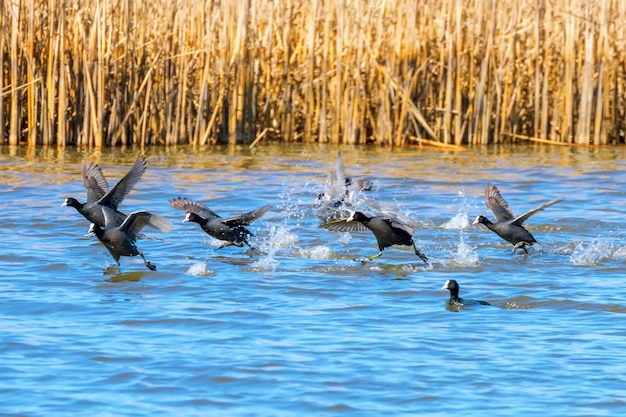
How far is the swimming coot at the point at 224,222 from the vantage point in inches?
331

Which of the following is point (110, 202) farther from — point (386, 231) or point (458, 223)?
point (458, 223)

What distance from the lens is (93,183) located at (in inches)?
357

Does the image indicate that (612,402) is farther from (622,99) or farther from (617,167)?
(622,99)

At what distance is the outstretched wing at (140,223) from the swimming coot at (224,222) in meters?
0.51

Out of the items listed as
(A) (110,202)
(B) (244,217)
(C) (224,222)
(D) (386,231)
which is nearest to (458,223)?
(D) (386,231)

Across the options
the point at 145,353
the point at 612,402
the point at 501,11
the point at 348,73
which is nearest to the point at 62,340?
the point at 145,353

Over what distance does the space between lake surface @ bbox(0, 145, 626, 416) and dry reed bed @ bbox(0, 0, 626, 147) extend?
9.07 feet

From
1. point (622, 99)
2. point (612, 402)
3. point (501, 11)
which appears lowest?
point (612, 402)

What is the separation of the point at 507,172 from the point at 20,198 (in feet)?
18.8

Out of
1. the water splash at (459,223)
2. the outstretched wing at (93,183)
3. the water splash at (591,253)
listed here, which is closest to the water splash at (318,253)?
the water splash at (459,223)

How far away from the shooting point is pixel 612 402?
4816 mm

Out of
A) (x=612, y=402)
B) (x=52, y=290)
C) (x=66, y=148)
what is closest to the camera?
(x=612, y=402)

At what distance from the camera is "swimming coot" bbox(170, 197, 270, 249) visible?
8398mm

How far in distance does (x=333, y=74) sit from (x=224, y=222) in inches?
292
